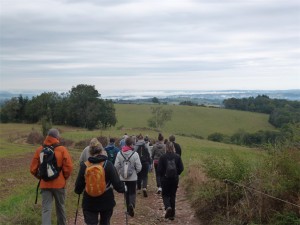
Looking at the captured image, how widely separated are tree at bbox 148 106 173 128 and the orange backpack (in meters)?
74.5

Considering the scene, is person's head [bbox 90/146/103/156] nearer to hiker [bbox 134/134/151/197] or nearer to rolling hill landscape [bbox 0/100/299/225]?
rolling hill landscape [bbox 0/100/299/225]

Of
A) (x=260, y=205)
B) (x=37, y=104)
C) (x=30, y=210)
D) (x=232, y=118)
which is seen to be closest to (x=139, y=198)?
(x=30, y=210)

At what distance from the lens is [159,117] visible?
83500 mm

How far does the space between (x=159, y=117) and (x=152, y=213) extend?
72.5m

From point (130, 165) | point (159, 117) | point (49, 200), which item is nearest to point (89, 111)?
point (159, 117)

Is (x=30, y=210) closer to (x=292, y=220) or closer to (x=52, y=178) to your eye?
(x=52, y=178)

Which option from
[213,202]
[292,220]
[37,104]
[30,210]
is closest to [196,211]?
[213,202]

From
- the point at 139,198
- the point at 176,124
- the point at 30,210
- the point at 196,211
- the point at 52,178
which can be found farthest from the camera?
the point at 176,124

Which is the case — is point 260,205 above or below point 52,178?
below

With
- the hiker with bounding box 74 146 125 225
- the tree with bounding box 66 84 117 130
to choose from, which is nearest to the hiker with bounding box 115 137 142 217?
the hiker with bounding box 74 146 125 225

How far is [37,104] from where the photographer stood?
3039 inches

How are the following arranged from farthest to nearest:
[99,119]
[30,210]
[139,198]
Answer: [99,119] → [139,198] → [30,210]

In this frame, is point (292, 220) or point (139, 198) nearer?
point (292, 220)

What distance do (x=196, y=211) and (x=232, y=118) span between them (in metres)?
77.9
